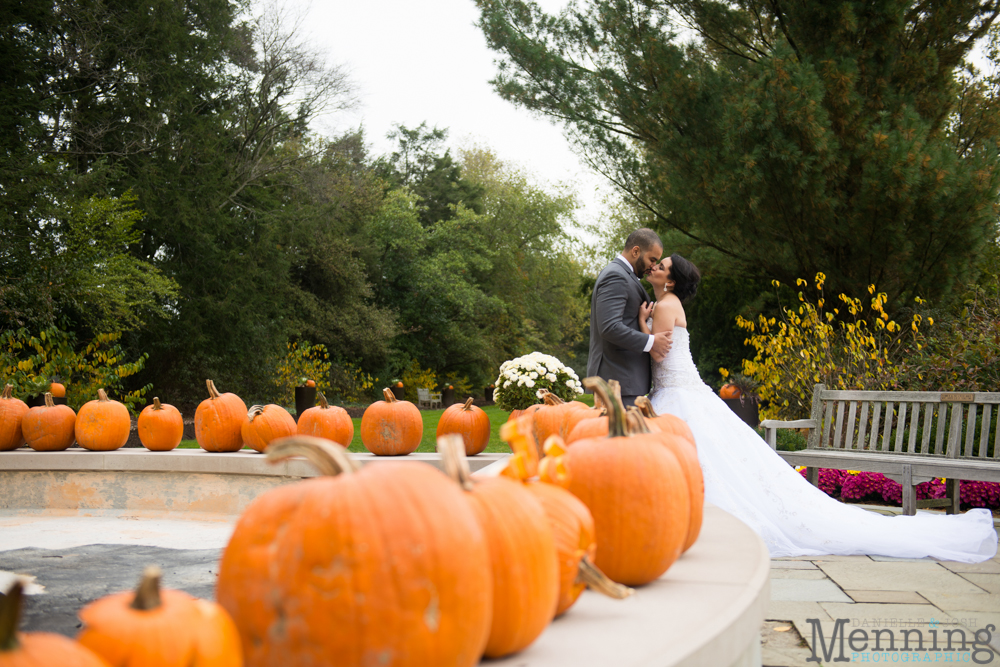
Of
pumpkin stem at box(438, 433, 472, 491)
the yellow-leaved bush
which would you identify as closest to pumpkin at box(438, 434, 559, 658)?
pumpkin stem at box(438, 433, 472, 491)

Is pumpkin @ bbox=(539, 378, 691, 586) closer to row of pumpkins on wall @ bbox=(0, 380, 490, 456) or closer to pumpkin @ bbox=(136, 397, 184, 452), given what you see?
row of pumpkins on wall @ bbox=(0, 380, 490, 456)

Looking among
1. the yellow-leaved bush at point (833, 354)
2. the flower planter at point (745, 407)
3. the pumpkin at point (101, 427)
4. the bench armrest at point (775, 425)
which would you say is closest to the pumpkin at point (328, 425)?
the pumpkin at point (101, 427)

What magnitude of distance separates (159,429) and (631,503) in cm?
512

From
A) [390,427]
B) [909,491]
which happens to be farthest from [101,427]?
[909,491]

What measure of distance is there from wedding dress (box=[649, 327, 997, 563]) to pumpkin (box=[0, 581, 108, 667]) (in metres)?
3.90

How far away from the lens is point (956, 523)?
4578mm

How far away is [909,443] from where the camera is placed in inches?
222

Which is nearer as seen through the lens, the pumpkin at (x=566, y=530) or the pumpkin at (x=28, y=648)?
the pumpkin at (x=28, y=648)

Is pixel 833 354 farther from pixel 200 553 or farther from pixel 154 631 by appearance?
pixel 154 631

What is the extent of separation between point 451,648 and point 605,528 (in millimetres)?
781

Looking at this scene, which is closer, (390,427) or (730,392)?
(390,427)

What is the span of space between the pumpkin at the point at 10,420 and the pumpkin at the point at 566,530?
574 cm

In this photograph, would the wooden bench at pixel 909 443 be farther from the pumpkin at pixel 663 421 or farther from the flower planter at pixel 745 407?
the pumpkin at pixel 663 421

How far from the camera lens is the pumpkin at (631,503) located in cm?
172
